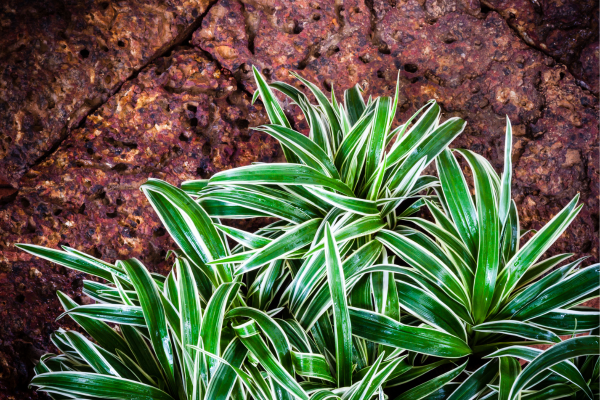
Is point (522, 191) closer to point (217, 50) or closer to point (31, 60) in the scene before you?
point (217, 50)

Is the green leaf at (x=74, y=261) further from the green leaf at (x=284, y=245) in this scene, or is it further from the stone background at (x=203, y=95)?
the green leaf at (x=284, y=245)

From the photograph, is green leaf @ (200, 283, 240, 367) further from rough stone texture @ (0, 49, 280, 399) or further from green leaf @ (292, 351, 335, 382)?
rough stone texture @ (0, 49, 280, 399)

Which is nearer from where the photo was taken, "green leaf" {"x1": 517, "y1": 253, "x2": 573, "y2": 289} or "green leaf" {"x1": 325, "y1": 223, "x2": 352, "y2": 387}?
"green leaf" {"x1": 325, "y1": 223, "x2": 352, "y2": 387}

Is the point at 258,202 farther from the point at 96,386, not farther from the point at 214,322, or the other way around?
the point at 96,386

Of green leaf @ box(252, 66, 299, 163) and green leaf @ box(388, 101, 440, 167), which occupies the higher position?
green leaf @ box(252, 66, 299, 163)

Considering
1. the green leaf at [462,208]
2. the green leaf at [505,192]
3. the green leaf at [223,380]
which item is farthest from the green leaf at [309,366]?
the green leaf at [505,192]

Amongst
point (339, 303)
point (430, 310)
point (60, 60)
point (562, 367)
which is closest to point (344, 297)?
point (339, 303)

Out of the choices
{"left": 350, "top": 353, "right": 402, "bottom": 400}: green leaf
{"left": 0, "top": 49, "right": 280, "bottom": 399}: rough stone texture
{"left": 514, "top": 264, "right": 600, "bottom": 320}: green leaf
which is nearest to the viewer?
{"left": 350, "top": 353, "right": 402, "bottom": 400}: green leaf

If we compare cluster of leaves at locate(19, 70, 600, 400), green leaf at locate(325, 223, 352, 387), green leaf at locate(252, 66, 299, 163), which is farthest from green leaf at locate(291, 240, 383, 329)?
green leaf at locate(252, 66, 299, 163)
